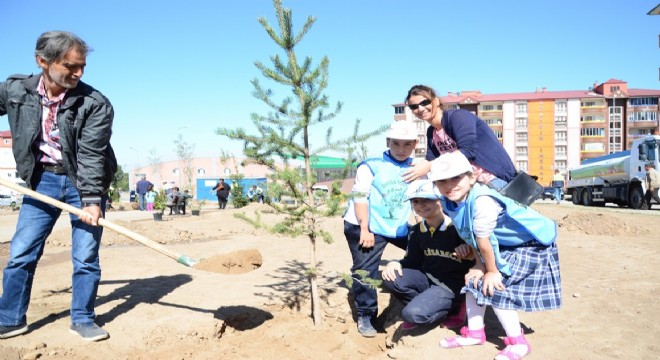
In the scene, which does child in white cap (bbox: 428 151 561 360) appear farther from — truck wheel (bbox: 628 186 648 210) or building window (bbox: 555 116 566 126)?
building window (bbox: 555 116 566 126)

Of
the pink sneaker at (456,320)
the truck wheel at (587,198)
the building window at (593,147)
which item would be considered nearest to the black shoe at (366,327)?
the pink sneaker at (456,320)

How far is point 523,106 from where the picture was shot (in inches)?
2729

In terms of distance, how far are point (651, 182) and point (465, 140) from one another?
17.4m

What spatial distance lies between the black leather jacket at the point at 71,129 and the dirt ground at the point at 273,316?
1.05 meters

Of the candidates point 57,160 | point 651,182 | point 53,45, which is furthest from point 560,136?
point 53,45

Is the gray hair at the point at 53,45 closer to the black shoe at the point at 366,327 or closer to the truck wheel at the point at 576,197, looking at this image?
the black shoe at the point at 366,327

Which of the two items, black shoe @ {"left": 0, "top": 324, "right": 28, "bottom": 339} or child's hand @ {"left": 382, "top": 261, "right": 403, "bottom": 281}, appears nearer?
black shoe @ {"left": 0, "top": 324, "right": 28, "bottom": 339}

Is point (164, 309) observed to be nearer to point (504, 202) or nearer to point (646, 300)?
point (504, 202)

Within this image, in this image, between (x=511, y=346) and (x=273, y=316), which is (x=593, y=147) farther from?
(x=511, y=346)

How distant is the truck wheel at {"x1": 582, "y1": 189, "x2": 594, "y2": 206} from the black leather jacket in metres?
24.7

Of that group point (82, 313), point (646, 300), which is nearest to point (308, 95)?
point (82, 313)

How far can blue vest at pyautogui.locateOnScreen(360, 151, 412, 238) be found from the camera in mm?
3758

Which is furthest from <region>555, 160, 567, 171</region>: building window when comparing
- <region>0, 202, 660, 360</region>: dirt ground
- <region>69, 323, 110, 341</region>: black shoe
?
<region>69, 323, 110, 341</region>: black shoe

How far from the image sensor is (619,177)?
2039 centimetres
